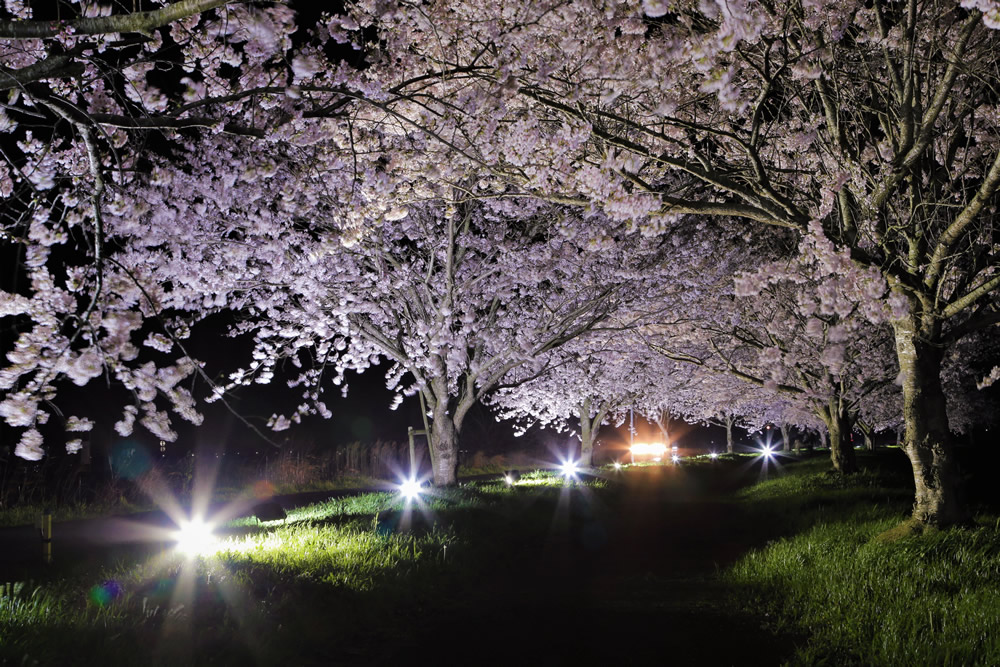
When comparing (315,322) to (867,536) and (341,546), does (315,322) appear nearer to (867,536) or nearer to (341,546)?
(341,546)

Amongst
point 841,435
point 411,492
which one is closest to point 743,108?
point 411,492

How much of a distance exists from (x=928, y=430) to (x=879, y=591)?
3.42m

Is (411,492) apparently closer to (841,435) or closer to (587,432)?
(841,435)

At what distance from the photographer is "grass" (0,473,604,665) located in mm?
5332

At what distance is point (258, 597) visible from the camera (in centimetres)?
670

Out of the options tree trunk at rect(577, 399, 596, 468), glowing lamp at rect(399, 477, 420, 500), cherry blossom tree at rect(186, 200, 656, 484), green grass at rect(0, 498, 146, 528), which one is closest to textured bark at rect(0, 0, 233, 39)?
cherry blossom tree at rect(186, 200, 656, 484)

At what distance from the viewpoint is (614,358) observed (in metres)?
23.5

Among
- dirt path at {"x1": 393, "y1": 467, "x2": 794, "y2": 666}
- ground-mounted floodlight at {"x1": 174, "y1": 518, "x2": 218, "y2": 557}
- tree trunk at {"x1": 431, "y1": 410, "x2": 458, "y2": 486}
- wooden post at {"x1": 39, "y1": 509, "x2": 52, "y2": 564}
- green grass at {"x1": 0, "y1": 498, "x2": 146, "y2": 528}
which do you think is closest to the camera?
dirt path at {"x1": 393, "y1": 467, "x2": 794, "y2": 666}

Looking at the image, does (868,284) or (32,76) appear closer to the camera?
(32,76)

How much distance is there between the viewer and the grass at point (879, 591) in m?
5.51

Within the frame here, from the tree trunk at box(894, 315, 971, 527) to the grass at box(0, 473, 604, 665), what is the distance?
6415 millimetres

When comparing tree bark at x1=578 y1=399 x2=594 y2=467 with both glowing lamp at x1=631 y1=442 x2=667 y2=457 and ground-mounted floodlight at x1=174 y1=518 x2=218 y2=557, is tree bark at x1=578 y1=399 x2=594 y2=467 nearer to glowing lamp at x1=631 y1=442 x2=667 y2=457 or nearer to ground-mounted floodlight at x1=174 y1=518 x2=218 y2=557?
glowing lamp at x1=631 y1=442 x2=667 y2=457

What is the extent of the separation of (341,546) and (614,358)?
52.8ft

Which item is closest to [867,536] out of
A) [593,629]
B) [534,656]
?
[593,629]
